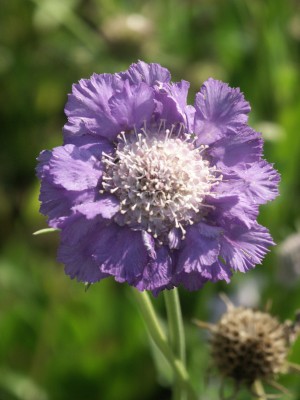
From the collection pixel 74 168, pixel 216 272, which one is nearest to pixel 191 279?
pixel 216 272

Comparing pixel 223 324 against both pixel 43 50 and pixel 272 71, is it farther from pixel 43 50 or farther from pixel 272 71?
pixel 43 50

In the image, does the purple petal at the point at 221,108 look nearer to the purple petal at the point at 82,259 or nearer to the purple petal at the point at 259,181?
the purple petal at the point at 259,181

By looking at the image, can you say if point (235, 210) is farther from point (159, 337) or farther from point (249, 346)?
point (249, 346)

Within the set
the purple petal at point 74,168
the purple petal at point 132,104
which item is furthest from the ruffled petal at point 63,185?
the purple petal at point 132,104

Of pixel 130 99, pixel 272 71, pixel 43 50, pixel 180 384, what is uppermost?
pixel 43 50

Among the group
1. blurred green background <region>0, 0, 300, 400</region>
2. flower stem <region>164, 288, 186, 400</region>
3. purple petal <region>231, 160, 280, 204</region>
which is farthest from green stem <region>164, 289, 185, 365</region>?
blurred green background <region>0, 0, 300, 400</region>

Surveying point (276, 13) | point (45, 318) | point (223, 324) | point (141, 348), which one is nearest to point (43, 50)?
point (276, 13)
